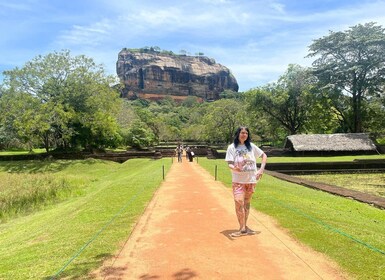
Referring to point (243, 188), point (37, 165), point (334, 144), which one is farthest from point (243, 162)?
point (334, 144)

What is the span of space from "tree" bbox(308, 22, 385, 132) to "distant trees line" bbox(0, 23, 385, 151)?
0.35 feet

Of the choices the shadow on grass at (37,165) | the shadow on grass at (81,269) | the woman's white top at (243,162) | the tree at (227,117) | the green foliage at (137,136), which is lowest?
the shadow on grass at (37,165)

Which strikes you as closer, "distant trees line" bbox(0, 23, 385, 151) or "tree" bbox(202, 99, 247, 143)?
"distant trees line" bbox(0, 23, 385, 151)

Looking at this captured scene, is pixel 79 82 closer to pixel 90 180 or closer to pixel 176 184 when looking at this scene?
pixel 90 180

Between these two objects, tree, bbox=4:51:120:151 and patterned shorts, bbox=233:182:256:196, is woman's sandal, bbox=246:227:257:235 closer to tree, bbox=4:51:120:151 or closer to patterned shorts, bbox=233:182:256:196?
patterned shorts, bbox=233:182:256:196

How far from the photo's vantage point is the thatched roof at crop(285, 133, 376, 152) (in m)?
38.2

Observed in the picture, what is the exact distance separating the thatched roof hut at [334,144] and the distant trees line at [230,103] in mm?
8089

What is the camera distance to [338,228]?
712 centimetres

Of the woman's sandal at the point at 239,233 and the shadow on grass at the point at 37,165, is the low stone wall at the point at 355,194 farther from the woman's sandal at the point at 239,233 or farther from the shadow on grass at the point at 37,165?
the shadow on grass at the point at 37,165

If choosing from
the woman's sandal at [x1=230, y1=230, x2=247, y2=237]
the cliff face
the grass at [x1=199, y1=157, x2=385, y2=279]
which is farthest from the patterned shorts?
the cliff face

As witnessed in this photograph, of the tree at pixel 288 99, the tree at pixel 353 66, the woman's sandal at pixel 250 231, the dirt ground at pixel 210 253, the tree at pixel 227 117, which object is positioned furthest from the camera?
the tree at pixel 227 117

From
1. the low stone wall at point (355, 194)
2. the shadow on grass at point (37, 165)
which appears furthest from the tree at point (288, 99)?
the low stone wall at point (355, 194)

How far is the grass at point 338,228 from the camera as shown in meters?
5.16

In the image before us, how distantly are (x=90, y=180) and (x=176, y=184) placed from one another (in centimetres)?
1145
